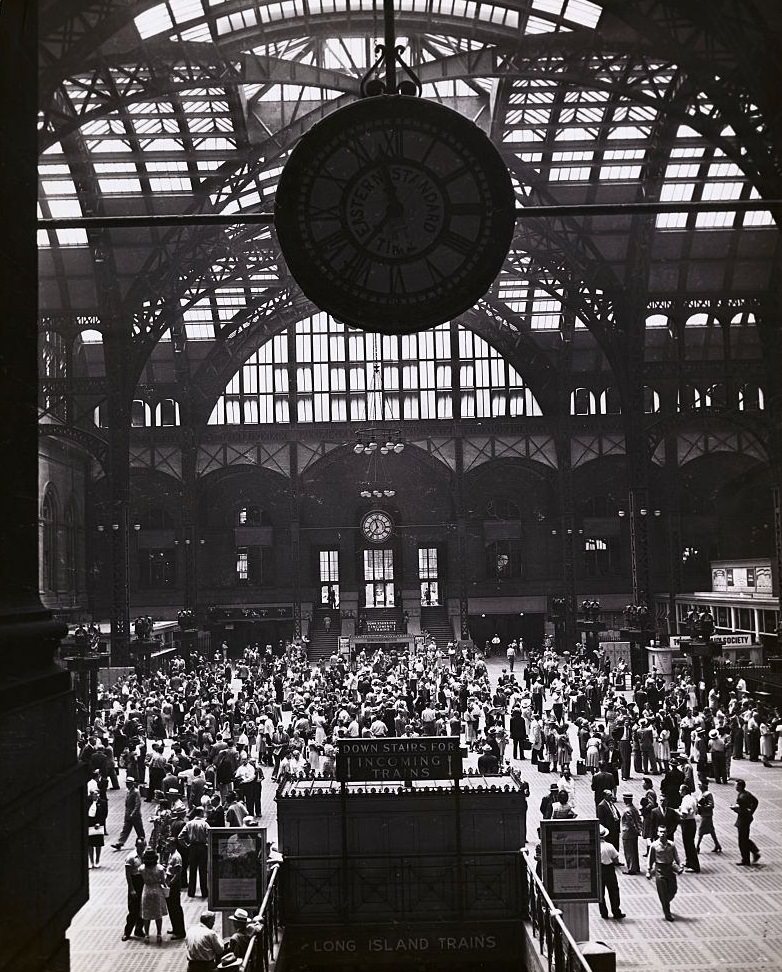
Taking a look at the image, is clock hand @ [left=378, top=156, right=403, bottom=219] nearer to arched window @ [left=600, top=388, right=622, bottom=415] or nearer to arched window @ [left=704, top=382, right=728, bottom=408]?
arched window @ [left=704, top=382, right=728, bottom=408]

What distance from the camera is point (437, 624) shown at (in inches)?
1930

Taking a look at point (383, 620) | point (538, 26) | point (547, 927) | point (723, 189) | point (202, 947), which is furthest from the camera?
point (383, 620)

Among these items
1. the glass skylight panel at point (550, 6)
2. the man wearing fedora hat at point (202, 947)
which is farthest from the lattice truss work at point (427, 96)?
the man wearing fedora hat at point (202, 947)

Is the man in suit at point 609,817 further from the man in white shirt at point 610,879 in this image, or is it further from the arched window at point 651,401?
the arched window at point 651,401

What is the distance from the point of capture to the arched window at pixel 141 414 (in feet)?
162

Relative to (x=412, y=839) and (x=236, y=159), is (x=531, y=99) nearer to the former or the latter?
(x=236, y=159)

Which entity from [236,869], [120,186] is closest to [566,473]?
[120,186]

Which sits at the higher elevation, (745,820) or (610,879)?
Result: (745,820)

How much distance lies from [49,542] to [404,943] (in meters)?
32.2

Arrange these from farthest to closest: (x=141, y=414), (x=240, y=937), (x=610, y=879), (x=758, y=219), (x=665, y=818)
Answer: (x=141, y=414)
(x=758, y=219)
(x=665, y=818)
(x=610, y=879)
(x=240, y=937)

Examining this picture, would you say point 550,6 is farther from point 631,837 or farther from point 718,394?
point 718,394

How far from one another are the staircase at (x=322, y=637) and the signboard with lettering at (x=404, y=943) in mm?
33337

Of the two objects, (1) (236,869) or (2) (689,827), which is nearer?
(1) (236,869)

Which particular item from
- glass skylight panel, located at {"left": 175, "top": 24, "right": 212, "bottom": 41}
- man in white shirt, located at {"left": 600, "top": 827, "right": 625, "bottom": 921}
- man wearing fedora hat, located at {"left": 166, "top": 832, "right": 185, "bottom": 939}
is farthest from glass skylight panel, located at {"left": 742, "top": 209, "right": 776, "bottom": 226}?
man wearing fedora hat, located at {"left": 166, "top": 832, "right": 185, "bottom": 939}
